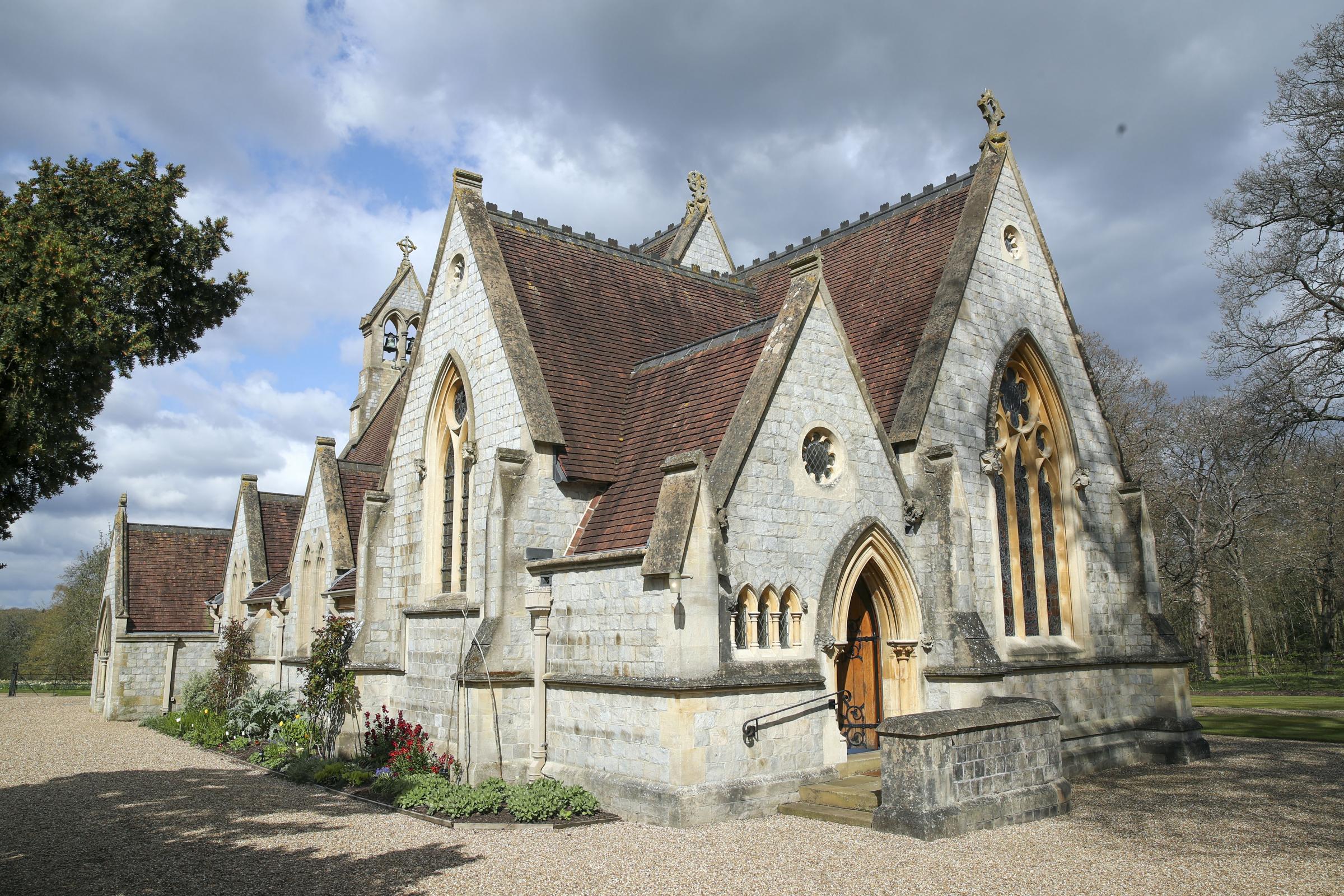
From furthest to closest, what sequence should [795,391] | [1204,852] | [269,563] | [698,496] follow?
1. [269,563]
2. [795,391]
3. [698,496]
4. [1204,852]

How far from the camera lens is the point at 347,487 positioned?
867 inches

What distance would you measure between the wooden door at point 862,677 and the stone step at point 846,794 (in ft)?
5.45

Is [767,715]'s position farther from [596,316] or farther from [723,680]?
[596,316]

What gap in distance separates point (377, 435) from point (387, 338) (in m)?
6.25

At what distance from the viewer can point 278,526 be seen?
2755 centimetres

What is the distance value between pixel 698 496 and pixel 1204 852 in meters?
6.72

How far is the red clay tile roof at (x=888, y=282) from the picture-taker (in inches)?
606

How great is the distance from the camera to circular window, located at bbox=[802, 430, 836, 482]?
1257 centimetres

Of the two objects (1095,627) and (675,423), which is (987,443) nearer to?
(1095,627)

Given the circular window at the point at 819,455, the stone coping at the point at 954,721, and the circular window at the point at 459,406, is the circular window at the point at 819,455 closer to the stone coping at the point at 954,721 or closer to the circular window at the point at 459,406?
the stone coping at the point at 954,721

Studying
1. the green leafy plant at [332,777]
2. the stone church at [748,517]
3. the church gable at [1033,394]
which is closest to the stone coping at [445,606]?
the stone church at [748,517]

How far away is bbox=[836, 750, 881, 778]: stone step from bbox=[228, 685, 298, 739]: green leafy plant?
42.7ft

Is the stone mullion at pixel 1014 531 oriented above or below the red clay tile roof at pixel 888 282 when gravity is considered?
below

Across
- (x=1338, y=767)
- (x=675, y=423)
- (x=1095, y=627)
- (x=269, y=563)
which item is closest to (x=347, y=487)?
(x=269, y=563)
